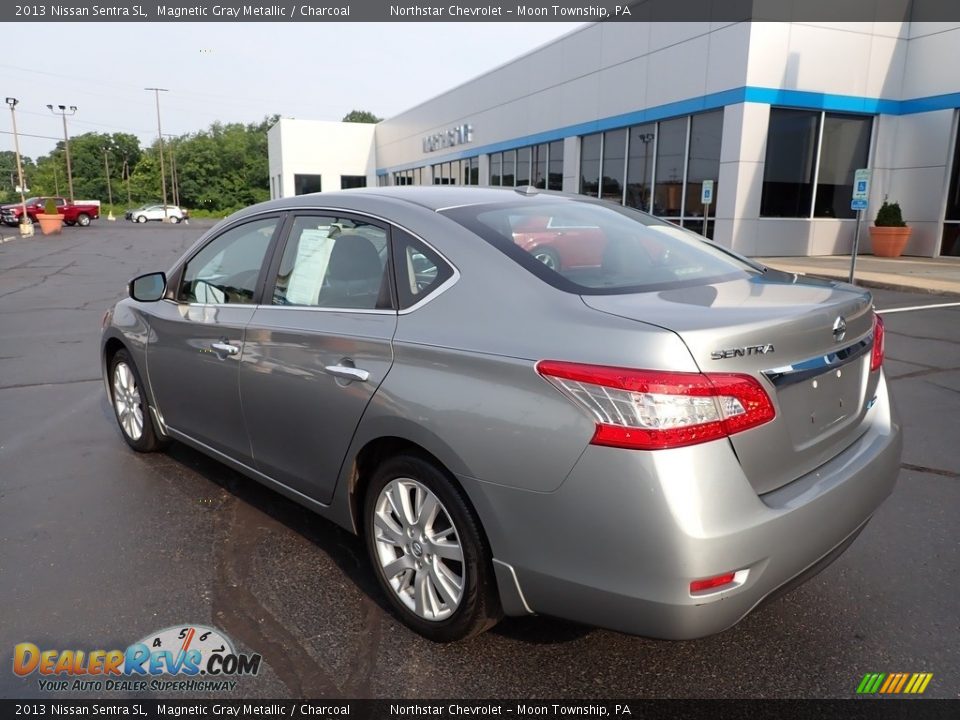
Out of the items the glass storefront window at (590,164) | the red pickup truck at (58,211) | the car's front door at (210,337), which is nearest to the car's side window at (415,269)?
the car's front door at (210,337)

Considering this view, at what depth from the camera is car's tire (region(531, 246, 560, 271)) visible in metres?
2.62

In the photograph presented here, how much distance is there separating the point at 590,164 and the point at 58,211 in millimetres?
34307

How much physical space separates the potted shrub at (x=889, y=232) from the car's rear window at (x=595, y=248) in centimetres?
1770

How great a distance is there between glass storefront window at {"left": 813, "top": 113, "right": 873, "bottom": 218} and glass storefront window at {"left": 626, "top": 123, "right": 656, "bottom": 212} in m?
4.62

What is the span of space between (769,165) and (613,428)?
1835cm

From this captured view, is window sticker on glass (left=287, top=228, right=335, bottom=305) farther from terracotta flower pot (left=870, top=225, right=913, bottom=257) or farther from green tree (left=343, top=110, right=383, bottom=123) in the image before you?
green tree (left=343, top=110, right=383, bottom=123)

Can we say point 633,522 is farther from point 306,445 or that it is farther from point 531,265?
point 306,445

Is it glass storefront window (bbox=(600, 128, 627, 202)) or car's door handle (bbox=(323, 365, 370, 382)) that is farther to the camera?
glass storefront window (bbox=(600, 128, 627, 202))

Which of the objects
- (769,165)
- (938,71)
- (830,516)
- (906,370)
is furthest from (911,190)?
(830,516)

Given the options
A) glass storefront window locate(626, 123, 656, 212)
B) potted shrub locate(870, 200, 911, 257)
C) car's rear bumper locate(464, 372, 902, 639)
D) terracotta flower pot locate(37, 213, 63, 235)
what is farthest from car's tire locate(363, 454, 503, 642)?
terracotta flower pot locate(37, 213, 63, 235)

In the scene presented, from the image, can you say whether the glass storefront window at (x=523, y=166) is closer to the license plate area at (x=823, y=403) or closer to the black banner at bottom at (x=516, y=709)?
the license plate area at (x=823, y=403)

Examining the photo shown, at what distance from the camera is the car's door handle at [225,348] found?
345 cm

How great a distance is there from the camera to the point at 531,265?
8.33ft

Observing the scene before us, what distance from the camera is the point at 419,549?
8.70ft
